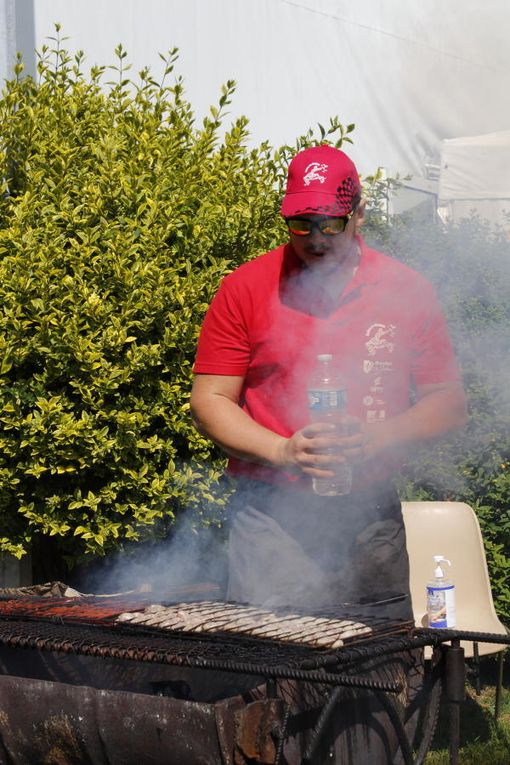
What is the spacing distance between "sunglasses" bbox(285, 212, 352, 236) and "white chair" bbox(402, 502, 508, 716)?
2376 mm

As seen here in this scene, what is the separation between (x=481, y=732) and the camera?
A: 4.95 metres

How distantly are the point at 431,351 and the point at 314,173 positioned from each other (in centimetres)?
71

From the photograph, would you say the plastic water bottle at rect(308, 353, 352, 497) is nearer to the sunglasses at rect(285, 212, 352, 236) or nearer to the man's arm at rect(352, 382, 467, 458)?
the man's arm at rect(352, 382, 467, 458)

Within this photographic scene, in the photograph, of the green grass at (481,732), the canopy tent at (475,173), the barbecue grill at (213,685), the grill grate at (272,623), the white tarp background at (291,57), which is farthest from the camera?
the white tarp background at (291,57)

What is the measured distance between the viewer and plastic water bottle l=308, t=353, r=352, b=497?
10.0 feet

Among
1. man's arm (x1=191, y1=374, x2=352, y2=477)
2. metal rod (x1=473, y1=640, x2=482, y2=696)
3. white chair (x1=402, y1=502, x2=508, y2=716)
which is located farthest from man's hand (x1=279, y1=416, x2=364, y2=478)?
white chair (x1=402, y1=502, x2=508, y2=716)

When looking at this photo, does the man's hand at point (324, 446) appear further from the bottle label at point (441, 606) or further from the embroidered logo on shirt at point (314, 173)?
the bottle label at point (441, 606)

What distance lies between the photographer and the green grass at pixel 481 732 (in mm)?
4625

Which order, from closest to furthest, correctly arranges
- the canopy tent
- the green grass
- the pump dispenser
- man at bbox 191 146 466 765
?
1. man at bbox 191 146 466 765
2. the pump dispenser
3. the green grass
4. the canopy tent

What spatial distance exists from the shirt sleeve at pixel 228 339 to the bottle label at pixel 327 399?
485mm

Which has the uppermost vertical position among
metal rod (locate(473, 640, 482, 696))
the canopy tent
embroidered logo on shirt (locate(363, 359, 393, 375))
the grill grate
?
the canopy tent

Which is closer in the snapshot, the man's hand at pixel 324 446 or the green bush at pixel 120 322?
the man's hand at pixel 324 446

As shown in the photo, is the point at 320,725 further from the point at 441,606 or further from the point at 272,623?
the point at 441,606

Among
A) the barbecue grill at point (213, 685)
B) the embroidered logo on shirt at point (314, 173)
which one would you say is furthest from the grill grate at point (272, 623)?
the embroidered logo on shirt at point (314, 173)
